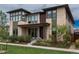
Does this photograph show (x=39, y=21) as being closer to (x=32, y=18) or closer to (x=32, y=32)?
(x=32, y=18)

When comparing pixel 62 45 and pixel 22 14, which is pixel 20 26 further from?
pixel 62 45

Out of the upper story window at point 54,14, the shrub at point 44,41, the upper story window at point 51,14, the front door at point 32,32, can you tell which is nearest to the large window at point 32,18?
the front door at point 32,32

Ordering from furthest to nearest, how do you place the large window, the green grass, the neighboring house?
the large window < the neighboring house < the green grass

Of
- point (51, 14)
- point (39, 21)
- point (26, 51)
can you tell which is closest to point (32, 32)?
point (39, 21)

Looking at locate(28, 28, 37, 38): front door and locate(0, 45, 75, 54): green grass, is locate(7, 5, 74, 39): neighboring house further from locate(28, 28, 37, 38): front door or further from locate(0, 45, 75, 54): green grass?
locate(0, 45, 75, 54): green grass

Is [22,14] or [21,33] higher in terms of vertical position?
[22,14]

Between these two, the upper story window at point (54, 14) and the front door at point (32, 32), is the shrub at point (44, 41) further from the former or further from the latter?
the upper story window at point (54, 14)

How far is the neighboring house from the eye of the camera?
26.6 feet

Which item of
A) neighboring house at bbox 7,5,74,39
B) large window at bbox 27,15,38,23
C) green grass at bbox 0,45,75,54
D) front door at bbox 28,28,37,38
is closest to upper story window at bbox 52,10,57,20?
neighboring house at bbox 7,5,74,39

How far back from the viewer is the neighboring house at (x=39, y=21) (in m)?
8.09

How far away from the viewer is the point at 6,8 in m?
8.00
